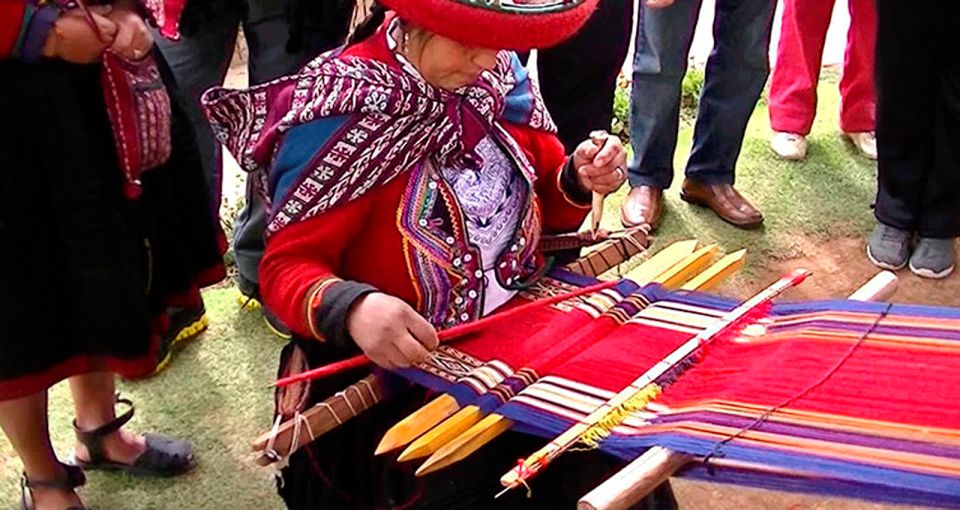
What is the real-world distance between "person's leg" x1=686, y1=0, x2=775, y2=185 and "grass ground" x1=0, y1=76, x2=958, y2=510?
167 millimetres

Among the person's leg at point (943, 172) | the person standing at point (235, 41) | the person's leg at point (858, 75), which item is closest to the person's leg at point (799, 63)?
the person's leg at point (858, 75)

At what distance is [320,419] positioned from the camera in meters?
1.31

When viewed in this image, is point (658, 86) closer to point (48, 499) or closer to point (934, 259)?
point (934, 259)

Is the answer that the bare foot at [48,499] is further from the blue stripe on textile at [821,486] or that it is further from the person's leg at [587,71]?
the person's leg at [587,71]

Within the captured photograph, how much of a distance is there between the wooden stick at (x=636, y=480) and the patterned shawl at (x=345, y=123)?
21.1 inches

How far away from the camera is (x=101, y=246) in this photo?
1.74 metres

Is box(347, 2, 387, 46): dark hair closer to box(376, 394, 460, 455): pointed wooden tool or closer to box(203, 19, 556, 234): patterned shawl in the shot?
box(203, 19, 556, 234): patterned shawl

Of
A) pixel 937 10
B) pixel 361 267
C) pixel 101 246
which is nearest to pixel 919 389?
pixel 361 267

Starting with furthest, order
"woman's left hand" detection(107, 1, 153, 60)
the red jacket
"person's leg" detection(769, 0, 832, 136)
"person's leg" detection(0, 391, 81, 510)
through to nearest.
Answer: "person's leg" detection(769, 0, 832, 136), "person's leg" detection(0, 391, 81, 510), "woman's left hand" detection(107, 1, 153, 60), the red jacket

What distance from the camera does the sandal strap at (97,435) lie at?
6.91ft

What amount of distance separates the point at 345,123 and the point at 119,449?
1.03 metres

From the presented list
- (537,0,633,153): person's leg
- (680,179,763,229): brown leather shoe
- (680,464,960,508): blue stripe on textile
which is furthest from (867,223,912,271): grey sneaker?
(680,464,960,508): blue stripe on textile

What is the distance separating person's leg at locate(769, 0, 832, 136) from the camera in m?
3.40

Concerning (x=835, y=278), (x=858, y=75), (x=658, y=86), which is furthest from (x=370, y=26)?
(x=858, y=75)
